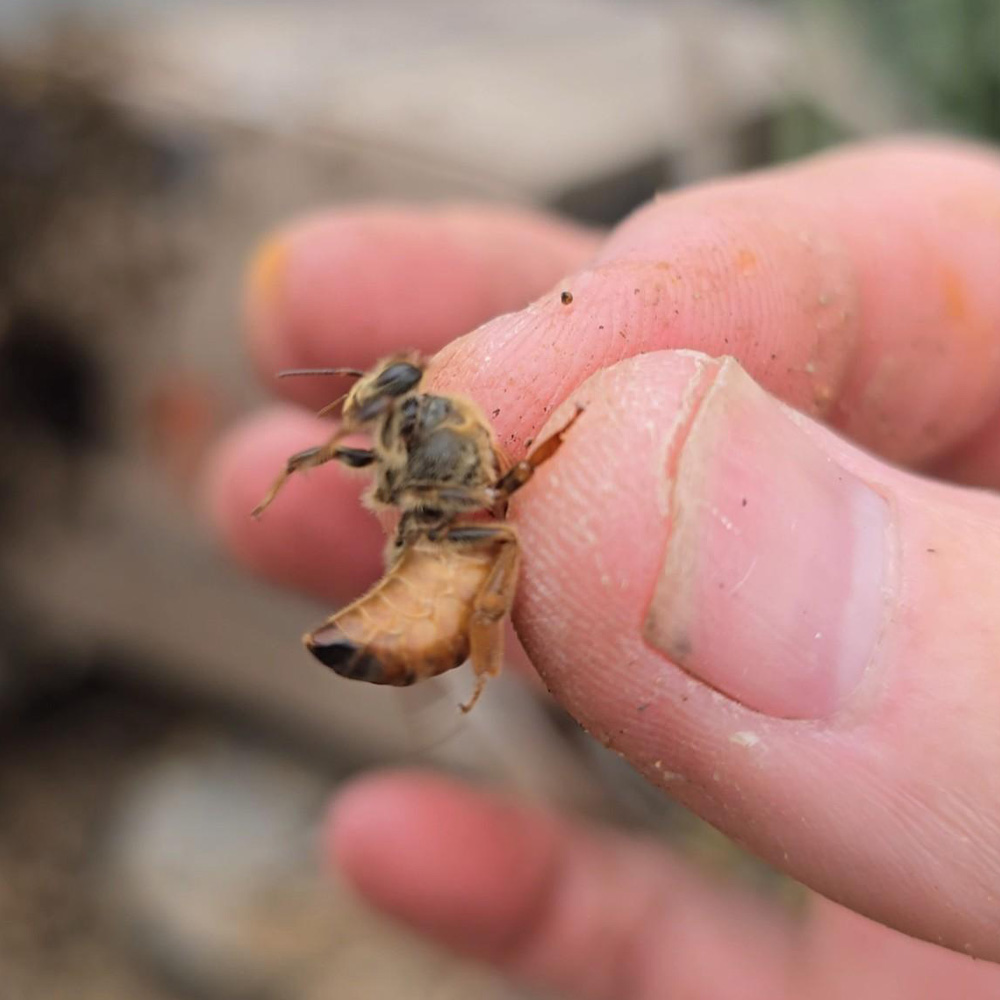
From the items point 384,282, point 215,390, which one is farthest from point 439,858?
point 215,390

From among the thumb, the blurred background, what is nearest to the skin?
the thumb

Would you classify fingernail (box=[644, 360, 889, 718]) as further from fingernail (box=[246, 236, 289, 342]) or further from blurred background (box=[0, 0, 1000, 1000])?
blurred background (box=[0, 0, 1000, 1000])

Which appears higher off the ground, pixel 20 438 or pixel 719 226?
pixel 719 226

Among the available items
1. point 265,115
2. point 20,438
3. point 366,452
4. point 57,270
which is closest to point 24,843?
point 20,438

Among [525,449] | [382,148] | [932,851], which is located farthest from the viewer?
[382,148]

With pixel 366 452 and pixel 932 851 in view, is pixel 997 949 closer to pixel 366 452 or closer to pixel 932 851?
pixel 932 851

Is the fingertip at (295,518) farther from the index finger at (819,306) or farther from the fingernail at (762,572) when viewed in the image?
the fingernail at (762,572)

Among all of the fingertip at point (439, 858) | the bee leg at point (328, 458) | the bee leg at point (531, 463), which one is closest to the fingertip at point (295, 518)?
the fingertip at point (439, 858)
